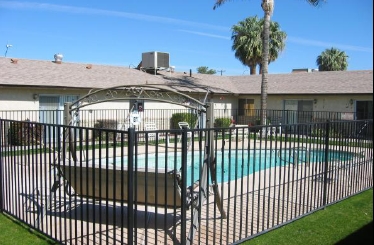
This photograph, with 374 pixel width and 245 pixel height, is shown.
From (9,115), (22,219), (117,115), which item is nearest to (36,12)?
(9,115)

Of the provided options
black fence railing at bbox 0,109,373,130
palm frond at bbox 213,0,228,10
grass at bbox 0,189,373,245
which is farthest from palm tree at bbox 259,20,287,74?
grass at bbox 0,189,373,245

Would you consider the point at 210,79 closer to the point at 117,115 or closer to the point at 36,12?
the point at 117,115

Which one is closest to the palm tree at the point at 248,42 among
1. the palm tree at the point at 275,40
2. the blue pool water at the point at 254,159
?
the palm tree at the point at 275,40

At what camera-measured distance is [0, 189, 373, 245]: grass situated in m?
5.18

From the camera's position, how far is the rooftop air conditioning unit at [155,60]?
26.3 meters

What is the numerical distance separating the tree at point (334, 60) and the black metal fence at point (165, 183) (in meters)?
39.6

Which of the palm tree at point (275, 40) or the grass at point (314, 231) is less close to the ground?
the palm tree at point (275, 40)

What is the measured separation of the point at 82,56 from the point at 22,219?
1618 inches

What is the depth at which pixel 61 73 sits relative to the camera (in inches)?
792

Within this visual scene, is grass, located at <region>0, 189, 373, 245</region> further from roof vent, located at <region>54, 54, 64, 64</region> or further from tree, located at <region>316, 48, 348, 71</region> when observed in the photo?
tree, located at <region>316, 48, 348, 71</region>

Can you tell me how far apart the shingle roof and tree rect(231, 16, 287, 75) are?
535 centimetres

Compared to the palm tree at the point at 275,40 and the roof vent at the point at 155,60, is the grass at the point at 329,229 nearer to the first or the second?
the roof vent at the point at 155,60

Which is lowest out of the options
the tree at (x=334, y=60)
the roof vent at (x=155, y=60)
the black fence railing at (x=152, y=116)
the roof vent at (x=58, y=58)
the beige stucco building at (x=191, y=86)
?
the black fence railing at (x=152, y=116)

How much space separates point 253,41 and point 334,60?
47.9 feet
